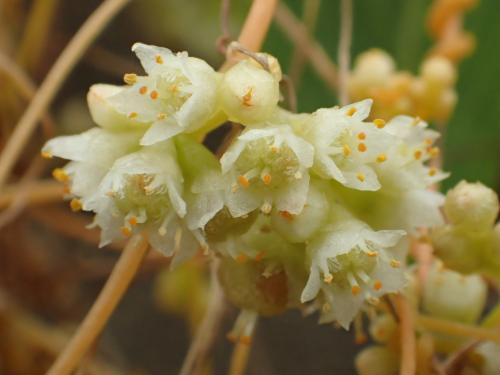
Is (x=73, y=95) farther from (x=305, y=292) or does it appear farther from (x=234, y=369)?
(x=305, y=292)

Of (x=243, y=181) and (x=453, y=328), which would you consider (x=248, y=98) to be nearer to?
(x=243, y=181)

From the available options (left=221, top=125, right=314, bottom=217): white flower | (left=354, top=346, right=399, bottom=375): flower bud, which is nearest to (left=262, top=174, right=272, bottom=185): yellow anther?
(left=221, top=125, right=314, bottom=217): white flower

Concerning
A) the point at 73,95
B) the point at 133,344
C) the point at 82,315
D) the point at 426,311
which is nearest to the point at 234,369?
the point at 426,311

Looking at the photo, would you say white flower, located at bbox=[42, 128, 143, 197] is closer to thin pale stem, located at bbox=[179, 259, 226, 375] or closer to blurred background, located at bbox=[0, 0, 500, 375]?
thin pale stem, located at bbox=[179, 259, 226, 375]

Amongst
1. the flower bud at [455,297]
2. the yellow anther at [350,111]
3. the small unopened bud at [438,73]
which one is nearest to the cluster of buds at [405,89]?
the small unopened bud at [438,73]

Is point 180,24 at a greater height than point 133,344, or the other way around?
point 180,24

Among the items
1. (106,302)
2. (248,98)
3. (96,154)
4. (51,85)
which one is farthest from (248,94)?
(51,85)
